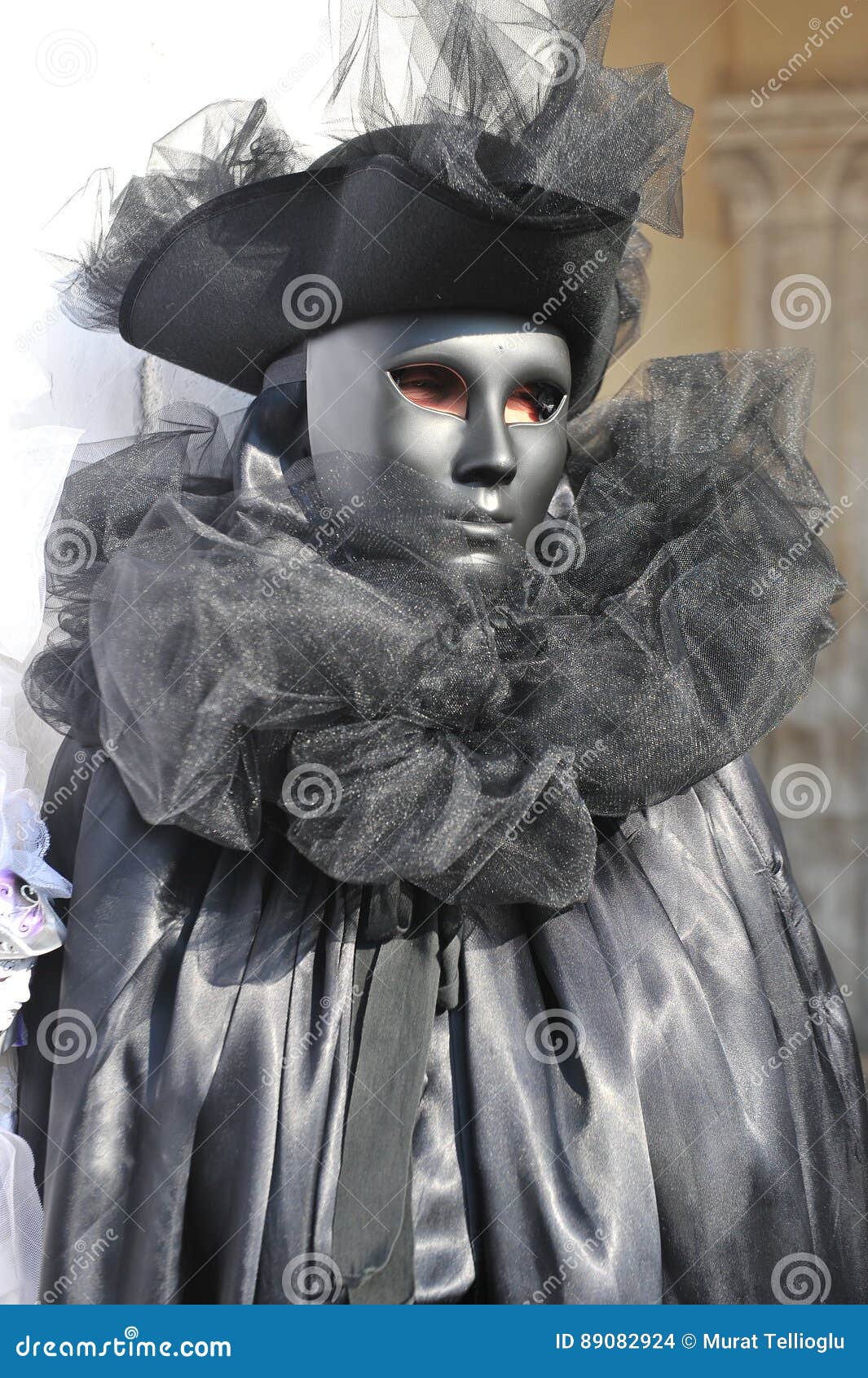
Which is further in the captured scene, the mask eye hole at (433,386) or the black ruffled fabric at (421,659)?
the mask eye hole at (433,386)

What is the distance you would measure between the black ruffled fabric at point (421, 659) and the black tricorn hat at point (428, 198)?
180 millimetres

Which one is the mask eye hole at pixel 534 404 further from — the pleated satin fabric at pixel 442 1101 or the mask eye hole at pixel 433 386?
the pleated satin fabric at pixel 442 1101

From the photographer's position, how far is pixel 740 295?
2.30 meters

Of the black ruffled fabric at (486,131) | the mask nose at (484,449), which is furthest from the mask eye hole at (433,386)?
the black ruffled fabric at (486,131)

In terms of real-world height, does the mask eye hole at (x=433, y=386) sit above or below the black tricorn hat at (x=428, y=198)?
below

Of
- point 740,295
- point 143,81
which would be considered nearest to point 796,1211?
point 143,81

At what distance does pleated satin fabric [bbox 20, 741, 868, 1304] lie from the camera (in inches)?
40.8

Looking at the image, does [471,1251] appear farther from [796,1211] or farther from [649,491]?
[649,491]

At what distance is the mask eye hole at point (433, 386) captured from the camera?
122cm

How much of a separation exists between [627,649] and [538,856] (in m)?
0.21

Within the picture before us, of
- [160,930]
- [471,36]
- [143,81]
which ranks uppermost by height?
[143,81]

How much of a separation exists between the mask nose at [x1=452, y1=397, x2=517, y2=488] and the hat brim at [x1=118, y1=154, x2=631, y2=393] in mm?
116

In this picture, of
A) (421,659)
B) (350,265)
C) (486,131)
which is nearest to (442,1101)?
(421,659)

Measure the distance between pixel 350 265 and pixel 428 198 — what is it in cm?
10
